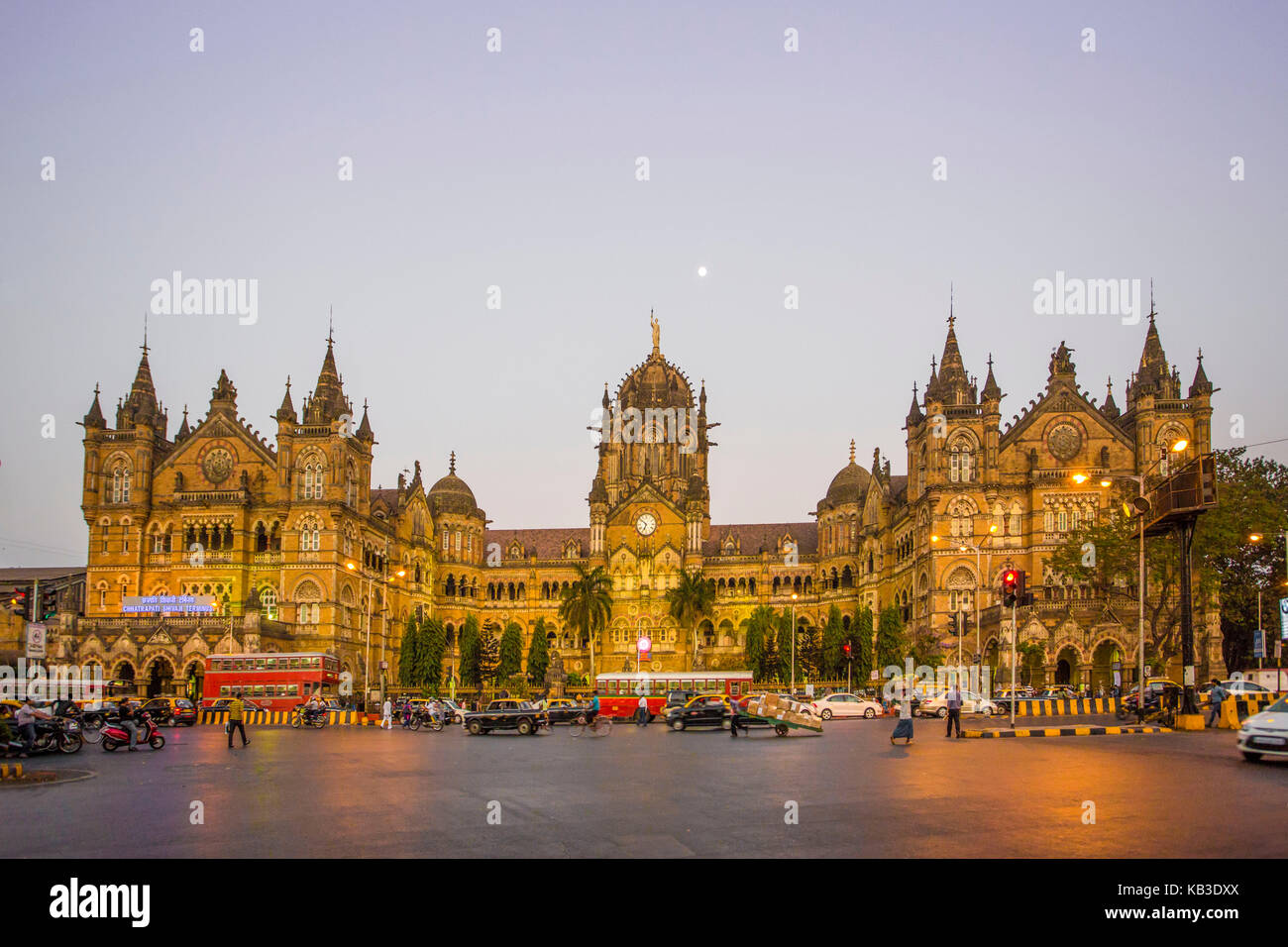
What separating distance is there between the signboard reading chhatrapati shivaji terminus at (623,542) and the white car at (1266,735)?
38301 millimetres

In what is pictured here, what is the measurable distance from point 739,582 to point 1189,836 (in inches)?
3558

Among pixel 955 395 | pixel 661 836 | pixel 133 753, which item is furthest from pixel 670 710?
pixel 955 395

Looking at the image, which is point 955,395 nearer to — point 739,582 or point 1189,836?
point 739,582

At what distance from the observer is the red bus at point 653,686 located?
5981cm

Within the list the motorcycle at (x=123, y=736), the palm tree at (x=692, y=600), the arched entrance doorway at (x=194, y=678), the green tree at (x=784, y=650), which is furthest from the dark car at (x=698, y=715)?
the palm tree at (x=692, y=600)

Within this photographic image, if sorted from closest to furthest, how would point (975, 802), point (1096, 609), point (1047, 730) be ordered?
point (975, 802) → point (1047, 730) → point (1096, 609)

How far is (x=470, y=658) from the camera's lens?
8838 centimetres

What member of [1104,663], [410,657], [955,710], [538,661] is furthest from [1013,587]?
[538,661]

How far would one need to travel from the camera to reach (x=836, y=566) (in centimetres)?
10125

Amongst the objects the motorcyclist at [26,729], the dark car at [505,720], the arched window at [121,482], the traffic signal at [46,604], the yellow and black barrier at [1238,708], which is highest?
the arched window at [121,482]

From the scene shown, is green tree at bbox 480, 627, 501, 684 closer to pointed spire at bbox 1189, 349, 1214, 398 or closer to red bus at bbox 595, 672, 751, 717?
red bus at bbox 595, 672, 751, 717

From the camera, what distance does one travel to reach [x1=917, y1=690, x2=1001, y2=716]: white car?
50.3 m

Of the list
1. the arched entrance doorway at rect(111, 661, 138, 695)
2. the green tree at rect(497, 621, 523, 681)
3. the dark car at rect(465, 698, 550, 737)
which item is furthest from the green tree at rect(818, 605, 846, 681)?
the arched entrance doorway at rect(111, 661, 138, 695)

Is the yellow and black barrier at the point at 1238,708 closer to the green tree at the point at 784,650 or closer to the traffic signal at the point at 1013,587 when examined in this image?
the traffic signal at the point at 1013,587
